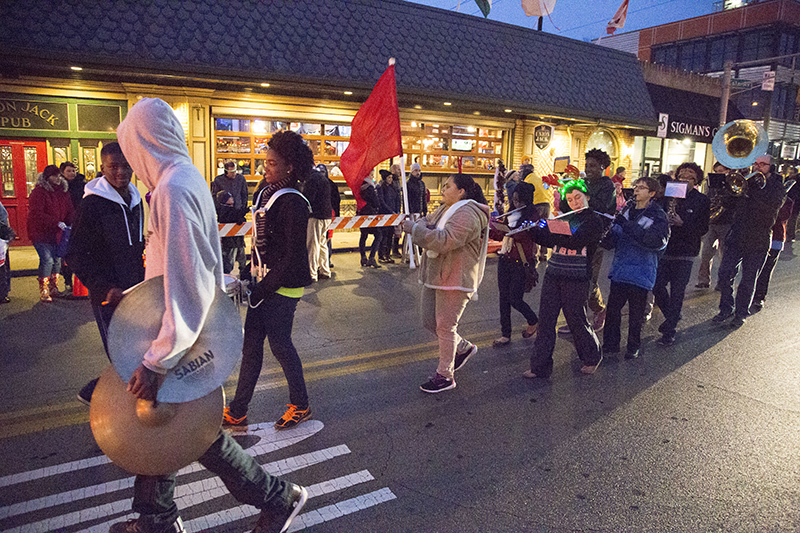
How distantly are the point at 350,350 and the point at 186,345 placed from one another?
381 centimetres

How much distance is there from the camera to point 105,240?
3.47 m

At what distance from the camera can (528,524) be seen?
2.99m

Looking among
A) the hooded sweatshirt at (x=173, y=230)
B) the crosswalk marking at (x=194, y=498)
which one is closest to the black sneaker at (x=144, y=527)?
the crosswalk marking at (x=194, y=498)

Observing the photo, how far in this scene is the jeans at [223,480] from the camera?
244 centimetres

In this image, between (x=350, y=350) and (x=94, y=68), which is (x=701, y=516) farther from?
(x=94, y=68)

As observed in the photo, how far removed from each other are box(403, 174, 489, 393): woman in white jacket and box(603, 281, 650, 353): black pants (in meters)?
1.92

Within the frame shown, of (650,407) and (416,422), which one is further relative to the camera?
(650,407)

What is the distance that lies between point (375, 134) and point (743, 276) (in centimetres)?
560

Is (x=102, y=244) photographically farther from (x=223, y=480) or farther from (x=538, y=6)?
(x=538, y=6)

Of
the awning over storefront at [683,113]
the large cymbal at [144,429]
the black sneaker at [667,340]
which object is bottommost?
the black sneaker at [667,340]

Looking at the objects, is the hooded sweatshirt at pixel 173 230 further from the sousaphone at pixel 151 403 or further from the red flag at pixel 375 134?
the red flag at pixel 375 134

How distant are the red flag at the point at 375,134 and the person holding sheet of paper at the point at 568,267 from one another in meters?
1.58

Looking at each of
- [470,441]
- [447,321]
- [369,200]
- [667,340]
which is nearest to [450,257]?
[447,321]

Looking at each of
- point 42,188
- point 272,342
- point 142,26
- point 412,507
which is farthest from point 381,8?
point 412,507
